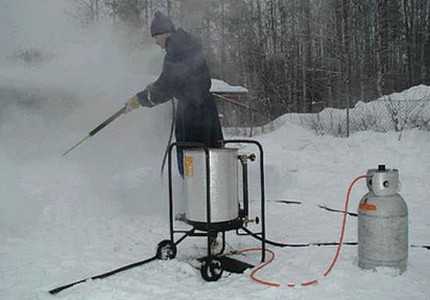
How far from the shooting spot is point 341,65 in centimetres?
1848

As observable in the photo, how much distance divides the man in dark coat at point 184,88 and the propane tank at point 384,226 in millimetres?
1210

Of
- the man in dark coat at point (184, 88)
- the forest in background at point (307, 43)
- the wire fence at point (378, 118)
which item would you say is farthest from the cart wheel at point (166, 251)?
the wire fence at point (378, 118)

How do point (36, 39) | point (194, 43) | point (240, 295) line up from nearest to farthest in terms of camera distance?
Result: point (240, 295) < point (194, 43) < point (36, 39)

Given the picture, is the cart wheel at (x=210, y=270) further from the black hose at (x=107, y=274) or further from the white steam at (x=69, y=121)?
the white steam at (x=69, y=121)

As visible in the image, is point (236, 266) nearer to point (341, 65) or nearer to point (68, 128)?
point (68, 128)

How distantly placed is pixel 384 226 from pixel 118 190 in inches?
133

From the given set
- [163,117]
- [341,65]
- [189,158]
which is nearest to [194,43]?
[189,158]

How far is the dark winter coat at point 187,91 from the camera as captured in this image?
11.9ft

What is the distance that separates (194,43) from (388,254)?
2195 mm

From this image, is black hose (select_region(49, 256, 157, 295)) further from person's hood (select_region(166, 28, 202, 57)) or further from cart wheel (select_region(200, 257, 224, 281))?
person's hood (select_region(166, 28, 202, 57))

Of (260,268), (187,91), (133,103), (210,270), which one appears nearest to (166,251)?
(210,270)

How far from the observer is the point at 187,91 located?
3781 mm

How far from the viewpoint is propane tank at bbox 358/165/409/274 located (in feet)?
8.87

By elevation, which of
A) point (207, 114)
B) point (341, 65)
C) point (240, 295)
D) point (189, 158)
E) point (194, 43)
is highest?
point (341, 65)
